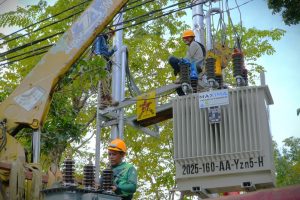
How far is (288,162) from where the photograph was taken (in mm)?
23844

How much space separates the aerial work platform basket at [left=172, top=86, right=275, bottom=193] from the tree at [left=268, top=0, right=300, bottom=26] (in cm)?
411

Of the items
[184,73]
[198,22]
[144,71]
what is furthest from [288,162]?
[184,73]

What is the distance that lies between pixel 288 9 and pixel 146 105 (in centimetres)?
330

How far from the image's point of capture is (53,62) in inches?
344

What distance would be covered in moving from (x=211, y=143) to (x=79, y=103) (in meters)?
10.6

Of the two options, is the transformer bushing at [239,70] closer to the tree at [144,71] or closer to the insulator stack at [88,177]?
the insulator stack at [88,177]

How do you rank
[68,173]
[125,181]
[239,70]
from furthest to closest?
[239,70] → [125,181] → [68,173]

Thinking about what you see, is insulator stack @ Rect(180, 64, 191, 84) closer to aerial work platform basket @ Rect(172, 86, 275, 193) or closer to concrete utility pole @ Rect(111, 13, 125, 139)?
aerial work platform basket @ Rect(172, 86, 275, 193)

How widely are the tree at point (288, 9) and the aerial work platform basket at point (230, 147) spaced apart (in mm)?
4112

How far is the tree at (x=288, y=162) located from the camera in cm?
1977

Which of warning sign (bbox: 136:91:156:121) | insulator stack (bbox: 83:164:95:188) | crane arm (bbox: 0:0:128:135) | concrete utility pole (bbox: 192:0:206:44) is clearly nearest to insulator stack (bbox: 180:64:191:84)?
crane arm (bbox: 0:0:128:135)

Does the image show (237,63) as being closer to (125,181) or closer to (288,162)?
(125,181)

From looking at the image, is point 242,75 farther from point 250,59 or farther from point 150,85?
point 250,59

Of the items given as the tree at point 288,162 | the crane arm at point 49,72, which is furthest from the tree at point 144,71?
the crane arm at point 49,72
